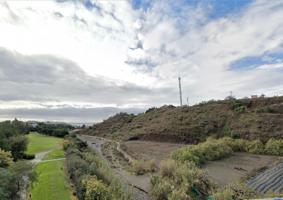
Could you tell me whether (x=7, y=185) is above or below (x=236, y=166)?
below

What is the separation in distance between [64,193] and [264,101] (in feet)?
121

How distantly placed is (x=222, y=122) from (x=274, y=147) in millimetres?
12943

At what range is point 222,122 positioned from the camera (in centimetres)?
4553

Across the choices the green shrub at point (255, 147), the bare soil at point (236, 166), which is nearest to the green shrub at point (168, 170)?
the bare soil at point (236, 166)

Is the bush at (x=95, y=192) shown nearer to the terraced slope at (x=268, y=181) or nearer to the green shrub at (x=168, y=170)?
the green shrub at (x=168, y=170)

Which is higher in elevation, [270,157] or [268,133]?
[268,133]

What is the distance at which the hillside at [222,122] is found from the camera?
3916cm

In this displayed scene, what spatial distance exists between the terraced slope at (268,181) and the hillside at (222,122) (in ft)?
45.8

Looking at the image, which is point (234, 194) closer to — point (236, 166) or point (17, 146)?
point (236, 166)

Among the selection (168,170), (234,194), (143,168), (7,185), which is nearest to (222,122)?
(143,168)

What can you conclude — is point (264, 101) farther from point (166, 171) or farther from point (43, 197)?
point (43, 197)

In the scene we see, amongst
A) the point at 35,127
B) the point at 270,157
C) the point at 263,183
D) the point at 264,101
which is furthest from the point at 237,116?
the point at 35,127

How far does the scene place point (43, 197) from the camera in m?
18.9

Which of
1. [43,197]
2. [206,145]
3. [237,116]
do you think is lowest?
[43,197]
